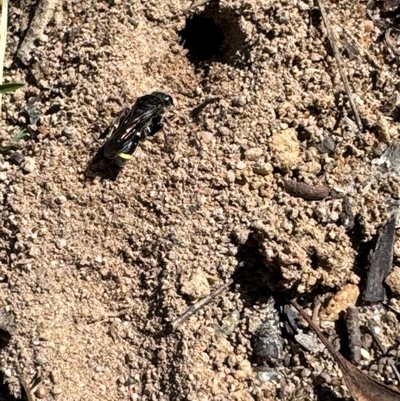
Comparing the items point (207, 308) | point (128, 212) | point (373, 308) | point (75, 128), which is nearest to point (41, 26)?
point (75, 128)

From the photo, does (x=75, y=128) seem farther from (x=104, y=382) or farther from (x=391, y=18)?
(x=391, y=18)

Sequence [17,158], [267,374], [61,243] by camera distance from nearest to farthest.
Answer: [267,374]
[61,243]
[17,158]

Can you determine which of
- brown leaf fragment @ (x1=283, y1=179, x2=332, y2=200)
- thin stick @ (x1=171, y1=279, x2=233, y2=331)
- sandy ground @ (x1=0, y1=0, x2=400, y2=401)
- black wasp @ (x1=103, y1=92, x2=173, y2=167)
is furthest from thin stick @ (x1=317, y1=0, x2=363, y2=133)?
thin stick @ (x1=171, y1=279, x2=233, y2=331)

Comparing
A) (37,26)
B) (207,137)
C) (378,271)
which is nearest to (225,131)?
(207,137)

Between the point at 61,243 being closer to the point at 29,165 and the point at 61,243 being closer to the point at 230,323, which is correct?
the point at 29,165

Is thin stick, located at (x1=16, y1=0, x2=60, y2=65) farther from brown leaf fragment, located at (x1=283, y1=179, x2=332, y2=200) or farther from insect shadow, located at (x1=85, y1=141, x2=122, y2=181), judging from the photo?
brown leaf fragment, located at (x1=283, y1=179, x2=332, y2=200)

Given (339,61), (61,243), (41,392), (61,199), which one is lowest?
(41,392)
